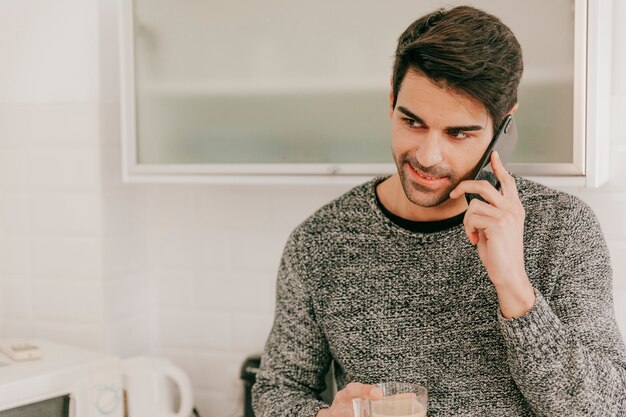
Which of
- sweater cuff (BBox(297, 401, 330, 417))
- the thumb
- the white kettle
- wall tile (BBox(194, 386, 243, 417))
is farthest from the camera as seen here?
wall tile (BBox(194, 386, 243, 417))

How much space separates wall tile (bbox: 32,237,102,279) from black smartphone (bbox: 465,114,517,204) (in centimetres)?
93

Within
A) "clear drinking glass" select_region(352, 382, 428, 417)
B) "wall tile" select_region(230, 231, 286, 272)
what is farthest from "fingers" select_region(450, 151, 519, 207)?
"wall tile" select_region(230, 231, 286, 272)

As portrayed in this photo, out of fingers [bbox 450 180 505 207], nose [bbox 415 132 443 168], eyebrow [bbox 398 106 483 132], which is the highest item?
eyebrow [bbox 398 106 483 132]

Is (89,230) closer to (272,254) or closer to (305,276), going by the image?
(272,254)

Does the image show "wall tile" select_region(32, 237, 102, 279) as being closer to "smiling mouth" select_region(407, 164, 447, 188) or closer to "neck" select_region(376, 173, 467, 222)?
"neck" select_region(376, 173, 467, 222)

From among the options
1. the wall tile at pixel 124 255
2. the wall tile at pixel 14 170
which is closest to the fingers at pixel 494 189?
the wall tile at pixel 124 255

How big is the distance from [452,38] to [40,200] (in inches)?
43.3

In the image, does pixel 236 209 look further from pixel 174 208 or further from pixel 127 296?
pixel 127 296

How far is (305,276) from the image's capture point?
1474mm

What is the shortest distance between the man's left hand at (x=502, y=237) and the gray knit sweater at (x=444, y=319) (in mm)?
28

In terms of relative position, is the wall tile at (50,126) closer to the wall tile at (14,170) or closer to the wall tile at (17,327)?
the wall tile at (14,170)

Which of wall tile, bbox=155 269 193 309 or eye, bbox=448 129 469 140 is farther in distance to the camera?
wall tile, bbox=155 269 193 309

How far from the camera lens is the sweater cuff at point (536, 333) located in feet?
3.87

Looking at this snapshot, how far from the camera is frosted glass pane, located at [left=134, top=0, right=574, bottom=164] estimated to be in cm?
140
